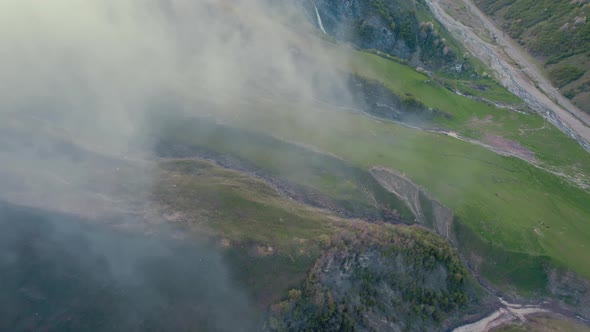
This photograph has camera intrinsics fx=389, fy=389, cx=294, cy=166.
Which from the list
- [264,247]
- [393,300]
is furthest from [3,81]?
[393,300]

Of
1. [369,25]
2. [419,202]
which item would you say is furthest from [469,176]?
[369,25]

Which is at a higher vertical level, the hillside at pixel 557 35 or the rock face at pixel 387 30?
the hillside at pixel 557 35

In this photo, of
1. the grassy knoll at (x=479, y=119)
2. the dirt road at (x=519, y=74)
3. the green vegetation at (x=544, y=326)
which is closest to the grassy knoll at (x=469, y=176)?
the green vegetation at (x=544, y=326)

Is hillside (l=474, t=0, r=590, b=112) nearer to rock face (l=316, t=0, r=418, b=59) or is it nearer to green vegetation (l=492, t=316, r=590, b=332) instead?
rock face (l=316, t=0, r=418, b=59)

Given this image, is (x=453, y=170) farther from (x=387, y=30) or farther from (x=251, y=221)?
(x=387, y=30)

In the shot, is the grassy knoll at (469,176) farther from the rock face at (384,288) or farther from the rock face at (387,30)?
the rock face at (387,30)

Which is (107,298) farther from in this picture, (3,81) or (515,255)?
(515,255)
